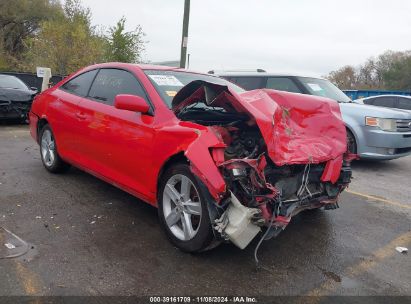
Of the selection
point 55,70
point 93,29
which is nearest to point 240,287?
point 55,70

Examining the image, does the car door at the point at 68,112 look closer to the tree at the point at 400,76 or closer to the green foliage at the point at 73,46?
the green foliage at the point at 73,46

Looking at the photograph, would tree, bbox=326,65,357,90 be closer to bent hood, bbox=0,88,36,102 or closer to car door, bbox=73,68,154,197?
bent hood, bbox=0,88,36,102

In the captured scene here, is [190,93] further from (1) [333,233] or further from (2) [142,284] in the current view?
(1) [333,233]

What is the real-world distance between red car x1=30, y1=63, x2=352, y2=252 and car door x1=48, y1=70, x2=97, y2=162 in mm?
344

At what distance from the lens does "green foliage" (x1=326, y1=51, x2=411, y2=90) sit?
156ft

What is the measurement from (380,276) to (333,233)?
87 cm

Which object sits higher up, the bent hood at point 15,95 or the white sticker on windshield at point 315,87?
the white sticker on windshield at point 315,87

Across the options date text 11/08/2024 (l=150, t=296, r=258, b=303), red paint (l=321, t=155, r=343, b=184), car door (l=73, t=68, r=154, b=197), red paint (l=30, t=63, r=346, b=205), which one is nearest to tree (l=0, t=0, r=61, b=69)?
car door (l=73, t=68, r=154, b=197)

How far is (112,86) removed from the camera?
4.39m

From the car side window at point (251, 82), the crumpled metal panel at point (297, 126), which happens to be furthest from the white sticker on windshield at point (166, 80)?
the car side window at point (251, 82)

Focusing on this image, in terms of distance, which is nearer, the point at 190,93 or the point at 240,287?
the point at 240,287

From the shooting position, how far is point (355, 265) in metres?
3.31

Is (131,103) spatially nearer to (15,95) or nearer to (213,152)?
(213,152)

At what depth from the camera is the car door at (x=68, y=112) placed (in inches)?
185
